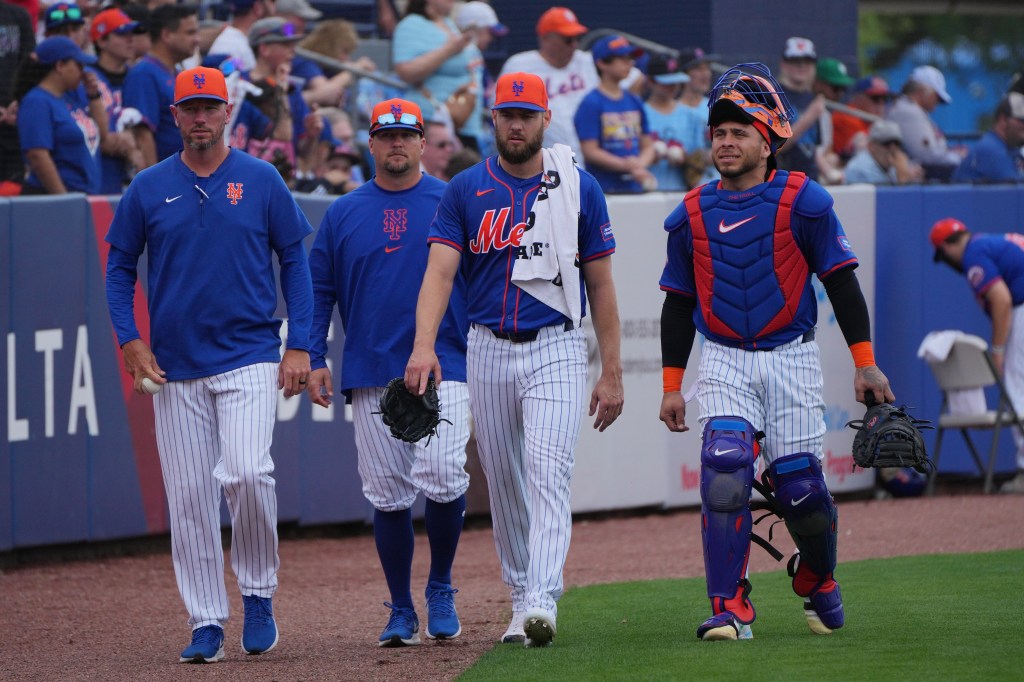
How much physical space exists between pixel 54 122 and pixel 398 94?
348 cm

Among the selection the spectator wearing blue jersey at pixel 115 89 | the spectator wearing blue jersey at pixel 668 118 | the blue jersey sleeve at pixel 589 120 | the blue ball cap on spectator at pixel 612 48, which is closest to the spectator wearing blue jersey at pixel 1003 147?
the spectator wearing blue jersey at pixel 668 118

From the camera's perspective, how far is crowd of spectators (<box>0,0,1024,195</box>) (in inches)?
368

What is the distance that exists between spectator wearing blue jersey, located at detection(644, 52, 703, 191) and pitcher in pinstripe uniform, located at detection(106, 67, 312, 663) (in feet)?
21.1

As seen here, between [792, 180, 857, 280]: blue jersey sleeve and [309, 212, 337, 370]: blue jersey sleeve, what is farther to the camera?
[309, 212, 337, 370]: blue jersey sleeve

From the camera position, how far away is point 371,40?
13812 mm

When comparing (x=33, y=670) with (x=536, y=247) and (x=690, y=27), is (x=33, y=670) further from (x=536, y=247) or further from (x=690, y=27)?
(x=690, y=27)

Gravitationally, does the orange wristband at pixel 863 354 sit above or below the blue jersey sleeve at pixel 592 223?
below

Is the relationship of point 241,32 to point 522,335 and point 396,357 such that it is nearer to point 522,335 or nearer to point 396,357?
point 396,357

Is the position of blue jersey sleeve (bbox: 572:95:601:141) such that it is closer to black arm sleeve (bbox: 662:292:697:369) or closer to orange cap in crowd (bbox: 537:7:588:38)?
orange cap in crowd (bbox: 537:7:588:38)

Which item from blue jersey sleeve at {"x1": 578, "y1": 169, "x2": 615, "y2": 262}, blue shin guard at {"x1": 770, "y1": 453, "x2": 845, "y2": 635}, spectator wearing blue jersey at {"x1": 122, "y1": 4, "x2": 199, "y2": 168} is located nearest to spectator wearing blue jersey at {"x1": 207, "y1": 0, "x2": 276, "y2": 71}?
spectator wearing blue jersey at {"x1": 122, "y1": 4, "x2": 199, "y2": 168}

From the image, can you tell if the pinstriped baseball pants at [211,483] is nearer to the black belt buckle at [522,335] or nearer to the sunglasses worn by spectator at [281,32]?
the black belt buckle at [522,335]

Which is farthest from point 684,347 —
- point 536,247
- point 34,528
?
point 34,528

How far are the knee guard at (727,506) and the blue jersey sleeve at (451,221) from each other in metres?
1.19

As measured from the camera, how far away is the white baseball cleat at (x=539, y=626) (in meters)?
5.58
